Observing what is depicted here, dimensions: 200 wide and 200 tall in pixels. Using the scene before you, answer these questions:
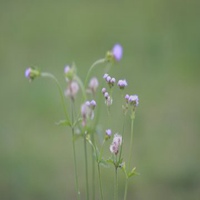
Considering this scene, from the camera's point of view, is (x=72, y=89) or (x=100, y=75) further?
(x=100, y=75)

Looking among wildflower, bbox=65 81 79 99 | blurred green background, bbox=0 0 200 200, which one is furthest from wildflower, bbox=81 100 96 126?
blurred green background, bbox=0 0 200 200

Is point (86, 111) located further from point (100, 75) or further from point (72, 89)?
point (100, 75)

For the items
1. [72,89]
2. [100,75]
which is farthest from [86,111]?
[100,75]

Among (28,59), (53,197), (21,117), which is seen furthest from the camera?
(28,59)

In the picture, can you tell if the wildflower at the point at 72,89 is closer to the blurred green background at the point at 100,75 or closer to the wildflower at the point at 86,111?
the wildflower at the point at 86,111

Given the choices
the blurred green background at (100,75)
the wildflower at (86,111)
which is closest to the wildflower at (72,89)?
the wildflower at (86,111)

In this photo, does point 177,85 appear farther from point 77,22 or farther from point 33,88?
point 77,22

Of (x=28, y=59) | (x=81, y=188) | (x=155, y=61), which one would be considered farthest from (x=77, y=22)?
(x=81, y=188)

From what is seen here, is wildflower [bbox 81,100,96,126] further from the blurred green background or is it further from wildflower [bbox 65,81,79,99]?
the blurred green background
